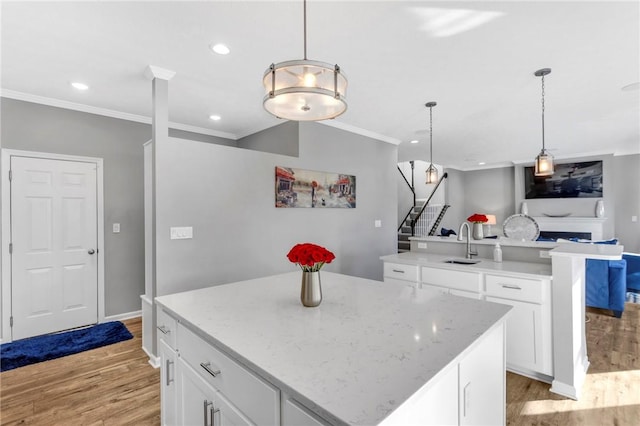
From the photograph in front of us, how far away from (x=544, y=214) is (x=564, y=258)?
635 centimetres

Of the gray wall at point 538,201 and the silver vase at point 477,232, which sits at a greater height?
the gray wall at point 538,201

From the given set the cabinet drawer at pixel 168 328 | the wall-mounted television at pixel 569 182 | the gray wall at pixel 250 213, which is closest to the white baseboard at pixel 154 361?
the gray wall at pixel 250 213

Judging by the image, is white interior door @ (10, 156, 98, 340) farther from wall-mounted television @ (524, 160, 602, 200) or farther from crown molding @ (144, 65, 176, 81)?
wall-mounted television @ (524, 160, 602, 200)

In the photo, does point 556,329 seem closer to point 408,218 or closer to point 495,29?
point 495,29

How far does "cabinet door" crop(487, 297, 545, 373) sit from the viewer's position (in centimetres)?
244

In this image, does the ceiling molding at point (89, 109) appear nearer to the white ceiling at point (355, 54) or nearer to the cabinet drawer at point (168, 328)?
the white ceiling at point (355, 54)

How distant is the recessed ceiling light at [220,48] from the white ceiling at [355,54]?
0.04 m

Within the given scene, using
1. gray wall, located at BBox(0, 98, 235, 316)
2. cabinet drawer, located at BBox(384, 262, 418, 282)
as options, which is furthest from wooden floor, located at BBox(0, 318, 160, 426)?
cabinet drawer, located at BBox(384, 262, 418, 282)

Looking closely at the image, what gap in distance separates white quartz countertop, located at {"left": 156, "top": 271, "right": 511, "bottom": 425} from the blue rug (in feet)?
7.71

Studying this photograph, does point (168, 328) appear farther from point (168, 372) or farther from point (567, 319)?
point (567, 319)

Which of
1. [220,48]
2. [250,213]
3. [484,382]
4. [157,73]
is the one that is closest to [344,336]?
[484,382]

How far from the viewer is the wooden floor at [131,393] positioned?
6.86ft

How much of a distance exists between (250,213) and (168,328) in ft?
6.74

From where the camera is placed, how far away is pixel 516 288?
8.27 feet
